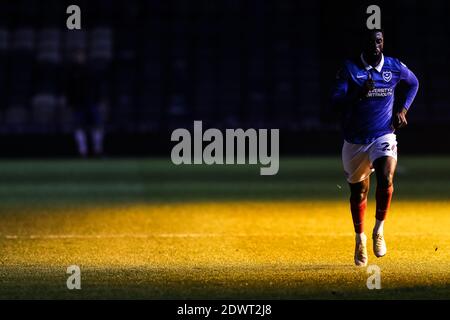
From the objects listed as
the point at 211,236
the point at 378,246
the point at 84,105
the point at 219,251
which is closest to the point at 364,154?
the point at 378,246

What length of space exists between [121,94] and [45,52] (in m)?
2.55

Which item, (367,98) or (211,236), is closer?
(367,98)

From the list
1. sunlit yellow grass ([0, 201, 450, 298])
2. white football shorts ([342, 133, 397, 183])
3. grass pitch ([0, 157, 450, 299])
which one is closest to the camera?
sunlit yellow grass ([0, 201, 450, 298])

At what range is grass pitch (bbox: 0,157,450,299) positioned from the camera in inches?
343

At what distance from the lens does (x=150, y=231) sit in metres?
12.9

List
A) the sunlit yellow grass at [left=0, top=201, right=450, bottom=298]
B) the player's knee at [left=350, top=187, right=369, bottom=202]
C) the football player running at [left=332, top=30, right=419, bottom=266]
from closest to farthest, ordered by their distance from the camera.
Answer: the sunlit yellow grass at [left=0, top=201, right=450, bottom=298] → the football player running at [left=332, top=30, right=419, bottom=266] → the player's knee at [left=350, top=187, right=369, bottom=202]

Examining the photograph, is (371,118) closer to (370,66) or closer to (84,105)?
(370,66)

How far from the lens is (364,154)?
400 inches

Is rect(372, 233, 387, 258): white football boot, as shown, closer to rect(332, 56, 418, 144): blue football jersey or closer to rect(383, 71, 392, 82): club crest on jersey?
rect(332, 56, 418, 144): blue football jersey

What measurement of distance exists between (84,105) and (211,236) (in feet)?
50.1

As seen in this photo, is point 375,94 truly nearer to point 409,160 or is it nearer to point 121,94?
point 409,160

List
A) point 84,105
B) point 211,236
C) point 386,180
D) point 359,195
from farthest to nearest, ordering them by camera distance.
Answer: point 84,105 < point 211,236 < point 359,195 < point 386,180

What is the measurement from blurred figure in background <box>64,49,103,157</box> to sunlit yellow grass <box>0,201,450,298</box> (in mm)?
10685

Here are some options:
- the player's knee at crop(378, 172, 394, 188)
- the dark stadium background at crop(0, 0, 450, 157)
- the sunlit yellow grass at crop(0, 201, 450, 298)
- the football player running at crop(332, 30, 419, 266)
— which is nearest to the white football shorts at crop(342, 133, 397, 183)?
the football player running at crop(332, 30, 419, 266)
